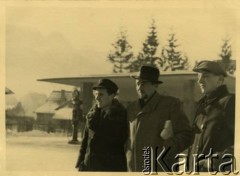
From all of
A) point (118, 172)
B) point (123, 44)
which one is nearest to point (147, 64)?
point (123, 44)

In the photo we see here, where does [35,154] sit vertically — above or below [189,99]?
below

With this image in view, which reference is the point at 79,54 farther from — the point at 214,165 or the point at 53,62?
the point at 214,165

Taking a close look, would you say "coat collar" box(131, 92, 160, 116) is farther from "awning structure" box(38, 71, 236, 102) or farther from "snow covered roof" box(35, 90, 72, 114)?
"snow covered roof" box(35, 90, 72, 114)

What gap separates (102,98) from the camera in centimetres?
141

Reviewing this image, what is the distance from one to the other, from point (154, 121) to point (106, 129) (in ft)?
0.49

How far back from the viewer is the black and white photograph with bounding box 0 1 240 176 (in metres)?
1.40

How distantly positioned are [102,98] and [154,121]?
0.17 m

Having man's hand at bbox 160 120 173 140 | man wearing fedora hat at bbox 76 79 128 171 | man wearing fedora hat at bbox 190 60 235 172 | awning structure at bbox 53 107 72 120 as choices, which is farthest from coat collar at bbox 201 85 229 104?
awning structure at bbox 53 107 72 120

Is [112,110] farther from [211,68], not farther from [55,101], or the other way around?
[211,68]

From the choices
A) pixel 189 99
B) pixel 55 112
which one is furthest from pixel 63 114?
pixel 189 99

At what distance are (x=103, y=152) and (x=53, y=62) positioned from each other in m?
→ 0.32

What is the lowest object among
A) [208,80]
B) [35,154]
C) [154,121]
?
[35,154]

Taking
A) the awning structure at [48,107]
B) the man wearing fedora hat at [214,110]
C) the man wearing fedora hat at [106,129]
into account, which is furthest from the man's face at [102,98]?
the man wearing fedora hat at [214,110]

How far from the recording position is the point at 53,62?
55.7 inches
